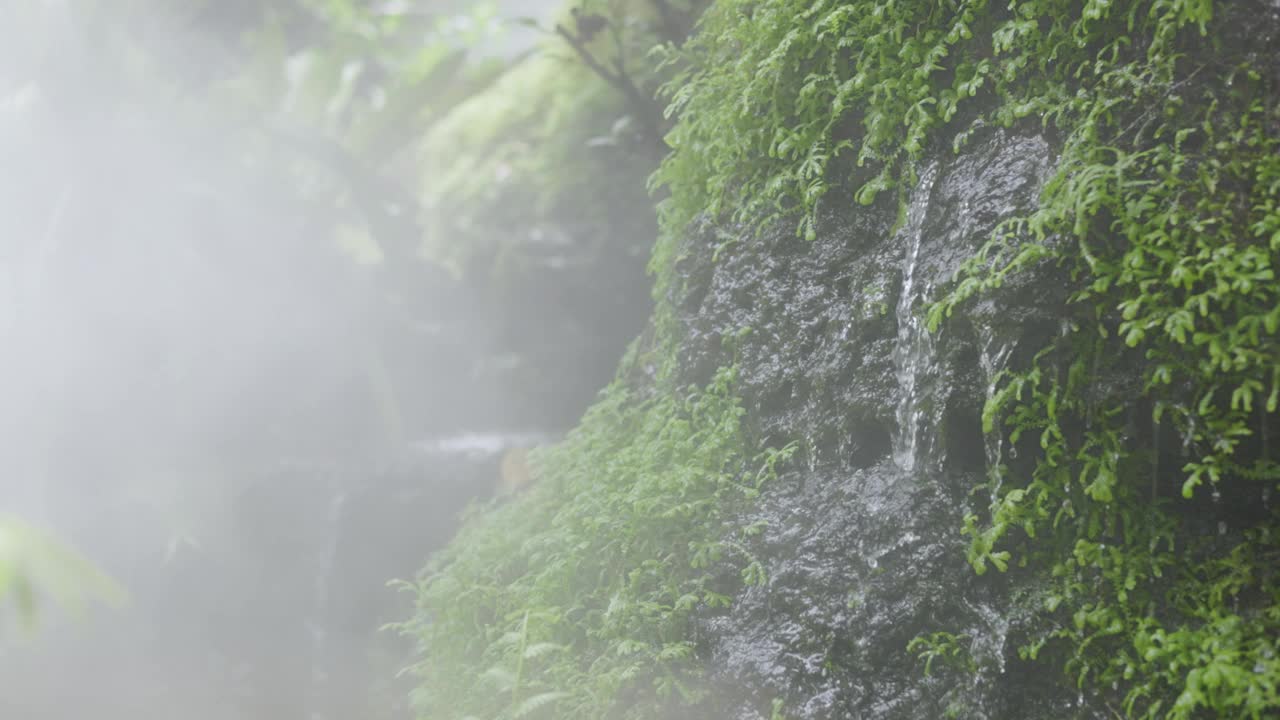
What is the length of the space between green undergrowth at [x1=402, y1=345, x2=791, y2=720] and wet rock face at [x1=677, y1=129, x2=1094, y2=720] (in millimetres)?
150

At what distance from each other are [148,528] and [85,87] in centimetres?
544

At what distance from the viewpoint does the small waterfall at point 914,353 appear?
9.12ft

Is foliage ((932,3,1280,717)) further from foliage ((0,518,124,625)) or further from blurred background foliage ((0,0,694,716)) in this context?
blurred background foliage ((0,0,694,716))

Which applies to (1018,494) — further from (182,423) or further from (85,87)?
(85,87)

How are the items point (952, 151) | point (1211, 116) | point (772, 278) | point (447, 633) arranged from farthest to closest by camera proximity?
point (447, 633) < point (772, 278) < point (952, 151) < point (1211, 116)

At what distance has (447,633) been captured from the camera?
401 cm

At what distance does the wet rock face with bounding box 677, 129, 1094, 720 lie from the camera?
249cm

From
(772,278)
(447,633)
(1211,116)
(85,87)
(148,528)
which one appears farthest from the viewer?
(85,87)

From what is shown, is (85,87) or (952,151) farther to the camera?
(85,87)

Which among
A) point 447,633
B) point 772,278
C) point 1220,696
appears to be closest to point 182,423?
point 447,633

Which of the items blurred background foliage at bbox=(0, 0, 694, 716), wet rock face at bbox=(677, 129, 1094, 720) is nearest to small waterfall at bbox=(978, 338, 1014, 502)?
wet rock face at bbox=(677, 129, 1094, 720)

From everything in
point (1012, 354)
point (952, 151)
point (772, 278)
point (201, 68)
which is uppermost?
point (201, 68)

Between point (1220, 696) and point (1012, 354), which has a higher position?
point (1012, 354)

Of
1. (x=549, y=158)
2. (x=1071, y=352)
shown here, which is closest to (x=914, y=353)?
(x=1071, y=352)
